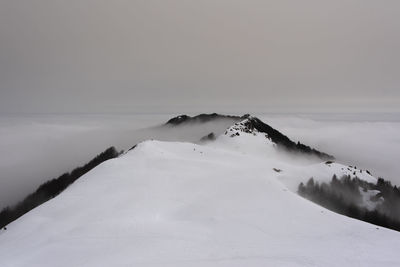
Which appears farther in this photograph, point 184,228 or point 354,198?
point 354,198

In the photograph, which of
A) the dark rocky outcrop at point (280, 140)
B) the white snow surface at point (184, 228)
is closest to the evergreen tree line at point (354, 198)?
the white snow surface at point (184, 228)

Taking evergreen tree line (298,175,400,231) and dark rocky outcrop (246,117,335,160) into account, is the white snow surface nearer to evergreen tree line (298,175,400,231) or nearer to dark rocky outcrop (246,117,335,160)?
evergreen tree line (298,175,400,231)

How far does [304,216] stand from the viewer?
28172 millimetres

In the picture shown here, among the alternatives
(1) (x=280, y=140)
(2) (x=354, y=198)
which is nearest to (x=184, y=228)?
(2) (x=354, y=198)

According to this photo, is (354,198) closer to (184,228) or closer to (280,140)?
(184,228)

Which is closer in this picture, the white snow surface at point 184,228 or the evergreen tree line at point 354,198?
the white snow surface at point 184,228

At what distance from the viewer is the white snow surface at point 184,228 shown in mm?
18062

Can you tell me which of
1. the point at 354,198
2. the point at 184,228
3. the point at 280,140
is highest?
the point at 184,228

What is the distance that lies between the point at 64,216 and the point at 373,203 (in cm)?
6870

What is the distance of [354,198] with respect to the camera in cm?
6312

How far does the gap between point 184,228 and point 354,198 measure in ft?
182

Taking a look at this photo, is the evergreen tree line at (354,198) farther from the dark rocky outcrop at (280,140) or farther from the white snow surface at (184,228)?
the dark rocky outcrop at (280,140)

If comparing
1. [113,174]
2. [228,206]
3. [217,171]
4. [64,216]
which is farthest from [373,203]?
[64,216]

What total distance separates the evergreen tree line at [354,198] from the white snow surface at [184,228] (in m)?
22.7
